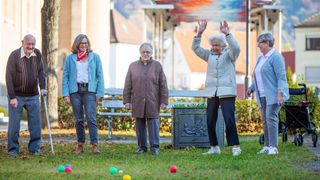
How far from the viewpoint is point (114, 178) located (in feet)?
31.8

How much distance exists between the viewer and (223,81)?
521 inches

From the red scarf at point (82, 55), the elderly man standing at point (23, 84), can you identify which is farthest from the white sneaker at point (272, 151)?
the elderly man standing at point (23, 84)

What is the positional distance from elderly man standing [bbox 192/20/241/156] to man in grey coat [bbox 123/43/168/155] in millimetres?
918

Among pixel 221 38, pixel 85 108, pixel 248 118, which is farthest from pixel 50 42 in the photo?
pixel 221 38

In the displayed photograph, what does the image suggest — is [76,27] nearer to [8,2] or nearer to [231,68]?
[8,2]

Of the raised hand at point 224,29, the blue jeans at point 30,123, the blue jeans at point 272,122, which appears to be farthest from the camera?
the blue jeans at point 30,123

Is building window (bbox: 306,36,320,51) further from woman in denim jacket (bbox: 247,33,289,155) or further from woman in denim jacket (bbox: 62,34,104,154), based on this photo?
woman in denim jacket (bbox: 62,34,104,154)

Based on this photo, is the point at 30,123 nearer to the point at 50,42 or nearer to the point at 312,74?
the point at 50,42

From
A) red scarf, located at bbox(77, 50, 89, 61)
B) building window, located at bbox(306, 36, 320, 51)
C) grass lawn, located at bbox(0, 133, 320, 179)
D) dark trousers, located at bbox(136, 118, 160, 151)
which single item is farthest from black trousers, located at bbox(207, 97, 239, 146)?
building window, located at bbox(306, 36, 320, 51)

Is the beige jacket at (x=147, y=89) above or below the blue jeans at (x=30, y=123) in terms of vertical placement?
above

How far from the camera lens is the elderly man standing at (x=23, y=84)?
527 inches

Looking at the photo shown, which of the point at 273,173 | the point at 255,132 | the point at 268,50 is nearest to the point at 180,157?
the point at 268,50

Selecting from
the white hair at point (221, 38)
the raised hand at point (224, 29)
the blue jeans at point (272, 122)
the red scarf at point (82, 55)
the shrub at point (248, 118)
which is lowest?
the shrub at point (248, 118)

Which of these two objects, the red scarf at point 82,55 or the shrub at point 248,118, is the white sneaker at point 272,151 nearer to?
the red scarf at point 82,55
